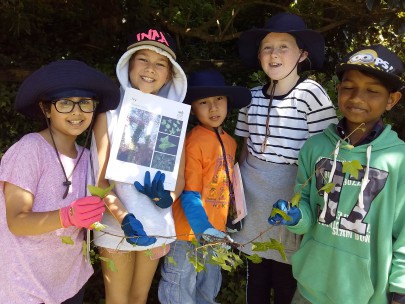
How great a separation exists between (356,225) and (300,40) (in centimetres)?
109

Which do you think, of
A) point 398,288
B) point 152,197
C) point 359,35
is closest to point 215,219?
point 152,197

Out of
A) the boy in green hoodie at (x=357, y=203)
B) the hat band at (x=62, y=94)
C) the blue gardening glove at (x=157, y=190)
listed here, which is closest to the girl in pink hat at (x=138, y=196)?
the blue gardening glove at (x=157, y=190)

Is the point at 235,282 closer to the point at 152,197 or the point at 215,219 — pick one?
the point at 215,219

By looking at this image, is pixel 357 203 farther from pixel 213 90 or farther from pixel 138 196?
pixel 138 196

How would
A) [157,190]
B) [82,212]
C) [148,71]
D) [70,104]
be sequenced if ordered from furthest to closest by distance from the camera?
[148,71]
[157,190]
[70,104]
[82,212]

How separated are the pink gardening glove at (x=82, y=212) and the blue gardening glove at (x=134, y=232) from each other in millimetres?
200

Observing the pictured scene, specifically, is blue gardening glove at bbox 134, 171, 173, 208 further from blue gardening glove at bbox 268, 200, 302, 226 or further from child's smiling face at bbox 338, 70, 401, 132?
child's smiling face at bbox 338, 70, 401, 132

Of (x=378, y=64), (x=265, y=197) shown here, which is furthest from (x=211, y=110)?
(x=378, y=64)

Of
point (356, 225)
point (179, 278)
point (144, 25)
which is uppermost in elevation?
point (144, 25)

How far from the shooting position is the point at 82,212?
6.43 ft

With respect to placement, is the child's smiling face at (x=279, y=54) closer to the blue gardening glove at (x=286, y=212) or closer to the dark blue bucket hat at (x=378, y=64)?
the dark blue bucket hat at (x=378, y=64)

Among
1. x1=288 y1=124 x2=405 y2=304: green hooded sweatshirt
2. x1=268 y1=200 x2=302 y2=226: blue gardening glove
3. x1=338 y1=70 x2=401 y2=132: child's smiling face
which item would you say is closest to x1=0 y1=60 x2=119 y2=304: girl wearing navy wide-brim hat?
x1=268 y1=200 x2=302 y2=226: blue gardening glove

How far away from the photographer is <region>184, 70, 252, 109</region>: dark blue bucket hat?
8.46 feet

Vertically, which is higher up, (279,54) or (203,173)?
(279,54)
